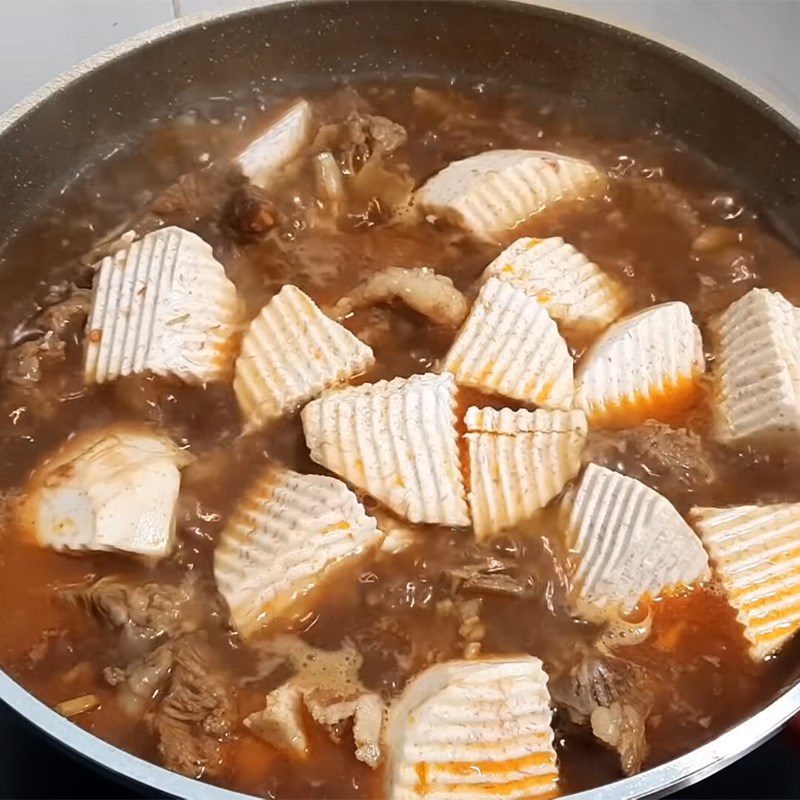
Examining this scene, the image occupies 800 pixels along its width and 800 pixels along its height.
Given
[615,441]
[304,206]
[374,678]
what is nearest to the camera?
[374,678]

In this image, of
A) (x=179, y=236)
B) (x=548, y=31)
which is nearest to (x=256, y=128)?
(x=179, y=236)

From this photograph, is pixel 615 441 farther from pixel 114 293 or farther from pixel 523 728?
pixel 114 293

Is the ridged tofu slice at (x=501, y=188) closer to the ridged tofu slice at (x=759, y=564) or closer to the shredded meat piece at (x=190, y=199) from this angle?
the shredded meat piece at (x=190, y=199)

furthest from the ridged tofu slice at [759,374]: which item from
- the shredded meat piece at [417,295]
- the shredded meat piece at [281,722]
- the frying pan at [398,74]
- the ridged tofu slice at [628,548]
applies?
the shredded meat piece at [281,722]

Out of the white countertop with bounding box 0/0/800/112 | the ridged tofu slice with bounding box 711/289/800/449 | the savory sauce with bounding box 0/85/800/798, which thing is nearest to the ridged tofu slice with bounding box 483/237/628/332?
the savory sauce with bounding box 0/85/800/798

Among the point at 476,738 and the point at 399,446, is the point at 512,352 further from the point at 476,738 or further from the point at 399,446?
the point at 476,738

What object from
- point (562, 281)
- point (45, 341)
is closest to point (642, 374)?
point (562, 281)

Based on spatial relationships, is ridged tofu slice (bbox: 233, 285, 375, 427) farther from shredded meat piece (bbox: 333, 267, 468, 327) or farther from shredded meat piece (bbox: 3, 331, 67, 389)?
shredded meat piece (bbox: 3, 331, 67, 389)
